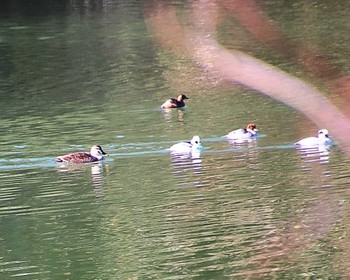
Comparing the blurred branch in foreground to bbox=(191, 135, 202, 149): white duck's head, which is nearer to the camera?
the blurred branch in foreground

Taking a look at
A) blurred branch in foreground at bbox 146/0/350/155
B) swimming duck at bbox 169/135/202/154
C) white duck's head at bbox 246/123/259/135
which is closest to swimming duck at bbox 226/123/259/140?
white duck's head at bbox 246/123/259/135

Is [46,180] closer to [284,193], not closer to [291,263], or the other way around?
[284,193]

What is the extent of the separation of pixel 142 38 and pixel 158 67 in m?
5.90

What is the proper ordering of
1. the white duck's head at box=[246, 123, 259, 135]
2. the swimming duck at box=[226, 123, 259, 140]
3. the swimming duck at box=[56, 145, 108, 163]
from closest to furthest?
the swimming duck at box=[56, 145, 108, 163]
the swimming duck at box=[226, 123, 259, 140]
the white duck's head at box=[246, 123, 259, 135]

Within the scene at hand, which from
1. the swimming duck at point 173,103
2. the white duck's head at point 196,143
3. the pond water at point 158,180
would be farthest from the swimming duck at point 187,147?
the swimming duck at point 173,103

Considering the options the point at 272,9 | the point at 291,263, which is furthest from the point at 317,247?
the point at 272,9

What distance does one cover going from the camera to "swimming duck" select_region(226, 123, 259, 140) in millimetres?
16531

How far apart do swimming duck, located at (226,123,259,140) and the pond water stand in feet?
0.50

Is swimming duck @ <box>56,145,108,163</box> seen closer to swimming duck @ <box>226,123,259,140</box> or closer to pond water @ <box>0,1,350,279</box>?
pond water @ <box>0,1,350,279</box>

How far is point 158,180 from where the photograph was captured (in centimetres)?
1367

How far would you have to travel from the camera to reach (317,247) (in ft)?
29.2

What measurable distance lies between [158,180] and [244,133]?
3231 millimetres

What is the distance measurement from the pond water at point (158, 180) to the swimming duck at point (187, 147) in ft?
0.45

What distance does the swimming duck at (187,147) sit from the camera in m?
15.6
